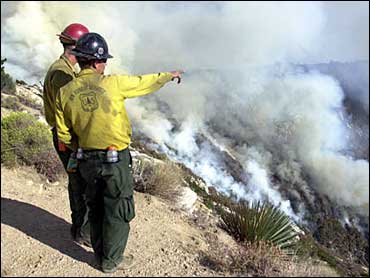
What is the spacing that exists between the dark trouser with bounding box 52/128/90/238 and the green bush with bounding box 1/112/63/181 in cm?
187

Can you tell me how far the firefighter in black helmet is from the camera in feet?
11.8

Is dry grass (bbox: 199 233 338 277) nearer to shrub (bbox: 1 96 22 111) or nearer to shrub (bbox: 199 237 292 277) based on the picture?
shrub (bbox: 199 237 292 277)

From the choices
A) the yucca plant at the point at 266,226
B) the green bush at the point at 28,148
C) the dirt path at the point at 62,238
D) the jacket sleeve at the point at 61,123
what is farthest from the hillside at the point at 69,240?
the jacket sleeve at the point at 61,123

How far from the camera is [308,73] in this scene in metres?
130

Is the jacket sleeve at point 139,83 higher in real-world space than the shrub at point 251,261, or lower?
higher

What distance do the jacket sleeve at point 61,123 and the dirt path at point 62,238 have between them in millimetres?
1043

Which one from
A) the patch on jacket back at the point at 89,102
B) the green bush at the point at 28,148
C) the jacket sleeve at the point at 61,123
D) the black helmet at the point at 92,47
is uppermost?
the black helmet at the point at 92,47

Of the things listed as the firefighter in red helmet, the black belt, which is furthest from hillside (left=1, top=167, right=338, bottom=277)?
the black belt

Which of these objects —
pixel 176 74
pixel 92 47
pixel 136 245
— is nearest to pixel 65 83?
pixel 92 47

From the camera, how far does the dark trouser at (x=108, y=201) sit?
364 cm

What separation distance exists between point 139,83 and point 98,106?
1.17ft

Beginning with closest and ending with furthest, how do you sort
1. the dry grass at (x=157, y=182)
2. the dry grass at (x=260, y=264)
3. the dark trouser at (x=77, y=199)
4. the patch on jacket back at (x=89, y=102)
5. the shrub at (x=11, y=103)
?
1. the patch on jacket back at (x=89, y=102)
2. the dry grass at (x=260, y=264)
3. the dark trouser at (x=77, y=199)
4. the dry grass at (x=157, y=182)
5. the shrub at (x=11, y=103)

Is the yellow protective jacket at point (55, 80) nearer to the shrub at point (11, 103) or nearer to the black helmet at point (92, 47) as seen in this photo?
the black helmet at point (92, 47)

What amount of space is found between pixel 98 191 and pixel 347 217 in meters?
94.4
